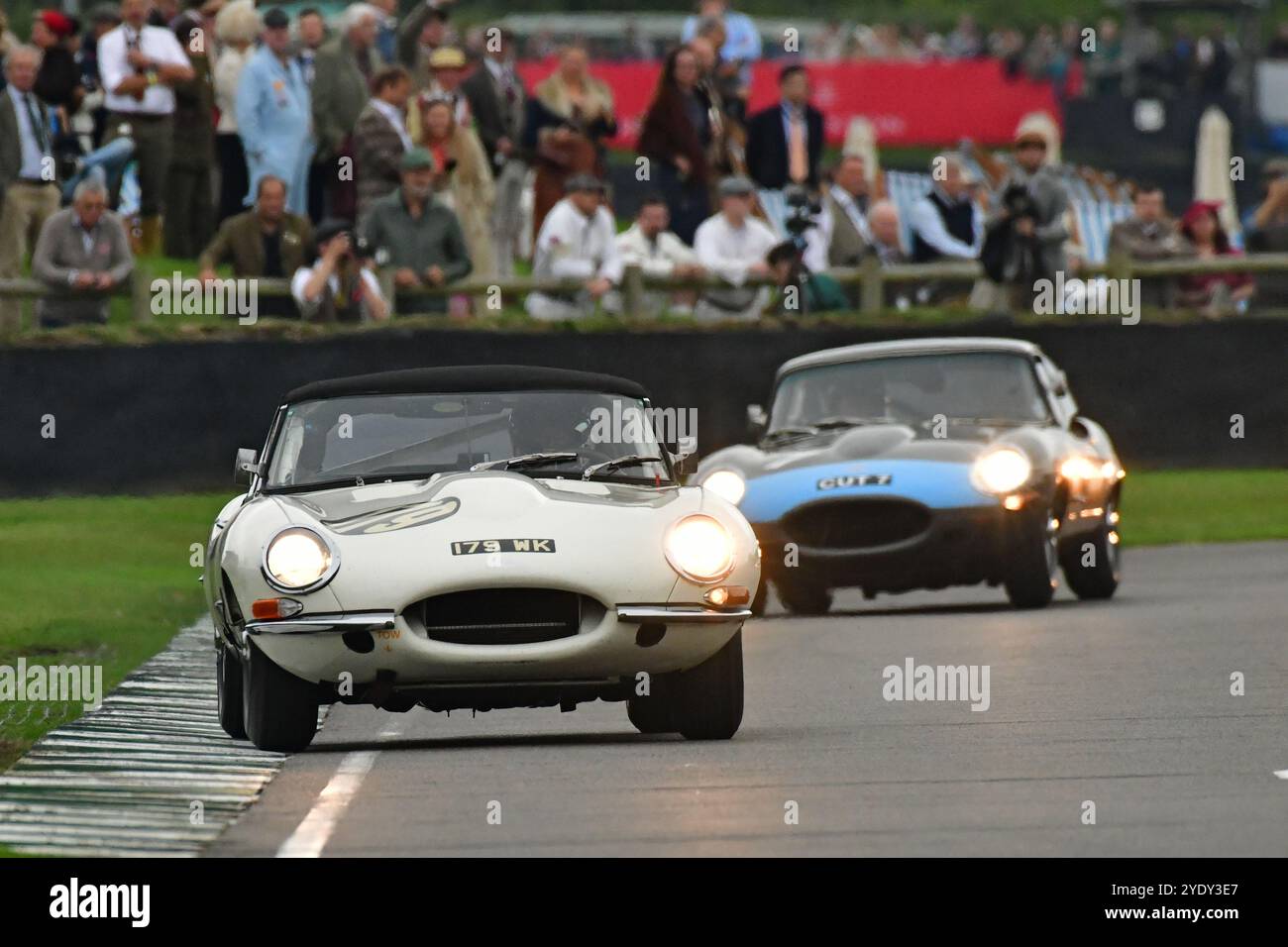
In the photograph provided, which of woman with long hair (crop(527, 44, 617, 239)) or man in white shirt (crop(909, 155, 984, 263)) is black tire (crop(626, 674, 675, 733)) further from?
man in white shirt (crop(909, 155, 984, 263))

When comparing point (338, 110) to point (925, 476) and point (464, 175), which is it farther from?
point (925, 476)

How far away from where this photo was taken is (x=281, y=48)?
22.8m

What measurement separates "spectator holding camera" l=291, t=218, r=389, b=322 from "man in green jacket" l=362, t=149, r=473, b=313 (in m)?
0.16

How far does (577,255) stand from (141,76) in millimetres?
3575

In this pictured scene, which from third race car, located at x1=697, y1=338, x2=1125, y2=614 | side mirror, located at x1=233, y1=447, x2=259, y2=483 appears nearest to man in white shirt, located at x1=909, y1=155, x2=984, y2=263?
third race car, located at x1=697, y1=338, x2=1125, y2=614

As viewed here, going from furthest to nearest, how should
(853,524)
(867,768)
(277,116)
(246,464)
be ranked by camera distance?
(277,116), (853,524), (246,464), (867,768)

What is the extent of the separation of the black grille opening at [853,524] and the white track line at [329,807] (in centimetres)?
555

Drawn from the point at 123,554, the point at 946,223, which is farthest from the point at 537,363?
the point at 946,223

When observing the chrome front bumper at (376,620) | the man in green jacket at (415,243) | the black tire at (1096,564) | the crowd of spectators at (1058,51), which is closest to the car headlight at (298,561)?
the chrome front bumper at (376,620)

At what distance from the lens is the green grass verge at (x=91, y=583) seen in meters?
13.5

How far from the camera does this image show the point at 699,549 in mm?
10180

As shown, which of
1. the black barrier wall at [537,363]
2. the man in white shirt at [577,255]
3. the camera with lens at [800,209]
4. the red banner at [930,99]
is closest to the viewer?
the black barrier wall at [537,363]

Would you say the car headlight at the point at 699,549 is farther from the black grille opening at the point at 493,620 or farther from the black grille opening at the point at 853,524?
the black grille opening at the point at 853,524

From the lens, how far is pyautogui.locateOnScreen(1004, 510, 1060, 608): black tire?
15609 mm
